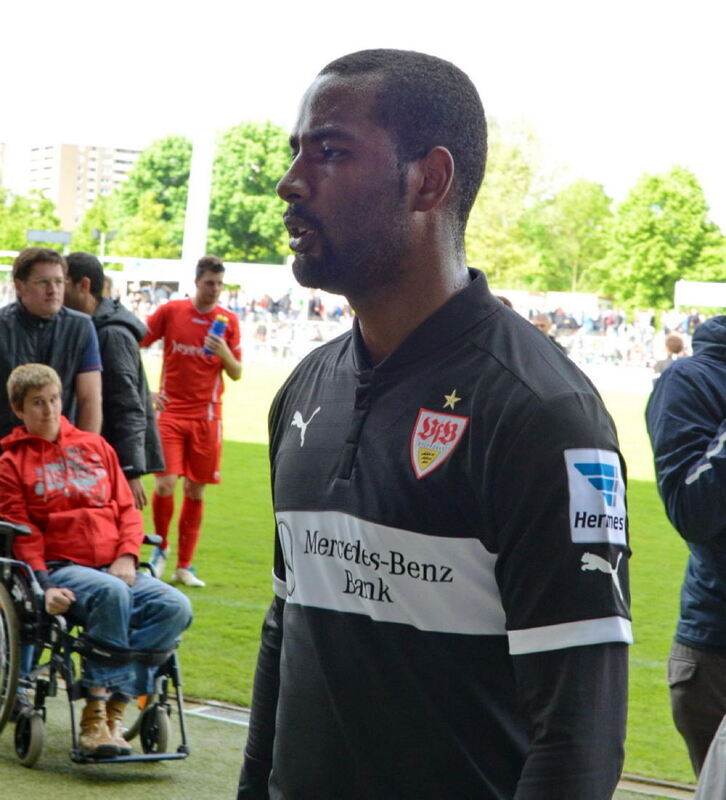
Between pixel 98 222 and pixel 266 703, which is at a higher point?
pixel 266 703

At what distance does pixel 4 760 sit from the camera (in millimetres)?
5137

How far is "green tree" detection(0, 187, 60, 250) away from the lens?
8181 centimetres

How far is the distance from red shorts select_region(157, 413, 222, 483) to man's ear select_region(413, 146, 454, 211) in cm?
708

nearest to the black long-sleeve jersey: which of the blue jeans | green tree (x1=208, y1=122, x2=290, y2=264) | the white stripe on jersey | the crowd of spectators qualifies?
the white stripe on jersey

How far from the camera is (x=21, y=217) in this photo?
273ft

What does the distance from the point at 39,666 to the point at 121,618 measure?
1.53 ft

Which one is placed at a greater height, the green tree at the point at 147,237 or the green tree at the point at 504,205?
the green tree at the point at 504,205

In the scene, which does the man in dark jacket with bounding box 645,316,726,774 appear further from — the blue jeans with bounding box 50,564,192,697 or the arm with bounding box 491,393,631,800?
the blue jeans with bounding box 50,564,192,697

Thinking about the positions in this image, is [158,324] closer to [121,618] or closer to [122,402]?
[122,402]

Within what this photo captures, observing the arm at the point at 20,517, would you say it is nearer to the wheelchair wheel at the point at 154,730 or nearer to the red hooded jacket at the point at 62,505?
the red hooded jacket at the point at 62,505

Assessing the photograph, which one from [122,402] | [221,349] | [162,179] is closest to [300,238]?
[122,402]

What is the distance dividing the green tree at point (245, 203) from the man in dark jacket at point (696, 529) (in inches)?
3024

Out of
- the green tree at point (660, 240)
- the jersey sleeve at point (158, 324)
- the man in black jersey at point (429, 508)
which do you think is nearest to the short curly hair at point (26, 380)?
the jersey sleeve at point (158, 324)

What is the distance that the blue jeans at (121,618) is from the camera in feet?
16.6
